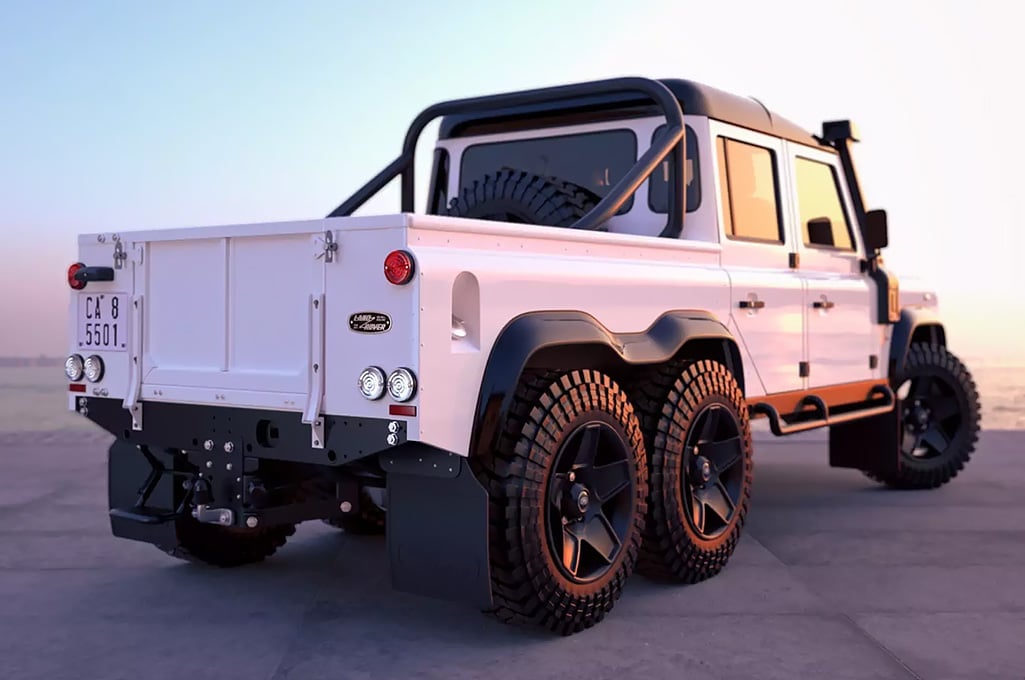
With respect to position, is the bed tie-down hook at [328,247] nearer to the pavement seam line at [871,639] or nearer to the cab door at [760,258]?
the cab door at [760,258]

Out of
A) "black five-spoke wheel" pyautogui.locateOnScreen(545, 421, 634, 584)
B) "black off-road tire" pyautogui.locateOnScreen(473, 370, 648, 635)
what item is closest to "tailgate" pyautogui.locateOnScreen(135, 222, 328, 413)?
"black off-road tire" pyautogui.locateOnScreen(473, 370, 648, 635)

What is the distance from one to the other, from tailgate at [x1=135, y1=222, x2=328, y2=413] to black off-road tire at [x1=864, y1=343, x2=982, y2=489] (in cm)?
537

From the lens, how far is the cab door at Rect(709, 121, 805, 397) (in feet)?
19.3

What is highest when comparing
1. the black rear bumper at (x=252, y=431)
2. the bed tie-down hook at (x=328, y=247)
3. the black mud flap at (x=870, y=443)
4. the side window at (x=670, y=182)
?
the side window at (x=670, y=182)

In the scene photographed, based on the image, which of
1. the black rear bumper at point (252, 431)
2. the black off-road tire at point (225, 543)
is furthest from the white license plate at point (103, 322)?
the black off-road tire at point (225, 543)

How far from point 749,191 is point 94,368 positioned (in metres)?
3.61

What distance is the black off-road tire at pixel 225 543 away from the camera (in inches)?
207

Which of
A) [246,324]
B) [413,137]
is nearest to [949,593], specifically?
[246,324]

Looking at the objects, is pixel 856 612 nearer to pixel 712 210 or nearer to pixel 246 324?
pixel 712 210

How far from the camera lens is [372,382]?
3.90 m

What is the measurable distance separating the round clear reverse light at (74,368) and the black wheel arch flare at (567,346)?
2.00 metres

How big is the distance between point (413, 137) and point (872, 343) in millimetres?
3358

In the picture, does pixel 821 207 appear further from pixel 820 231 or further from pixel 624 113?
pixel 624 113

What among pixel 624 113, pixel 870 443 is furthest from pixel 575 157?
pixel 870 443
